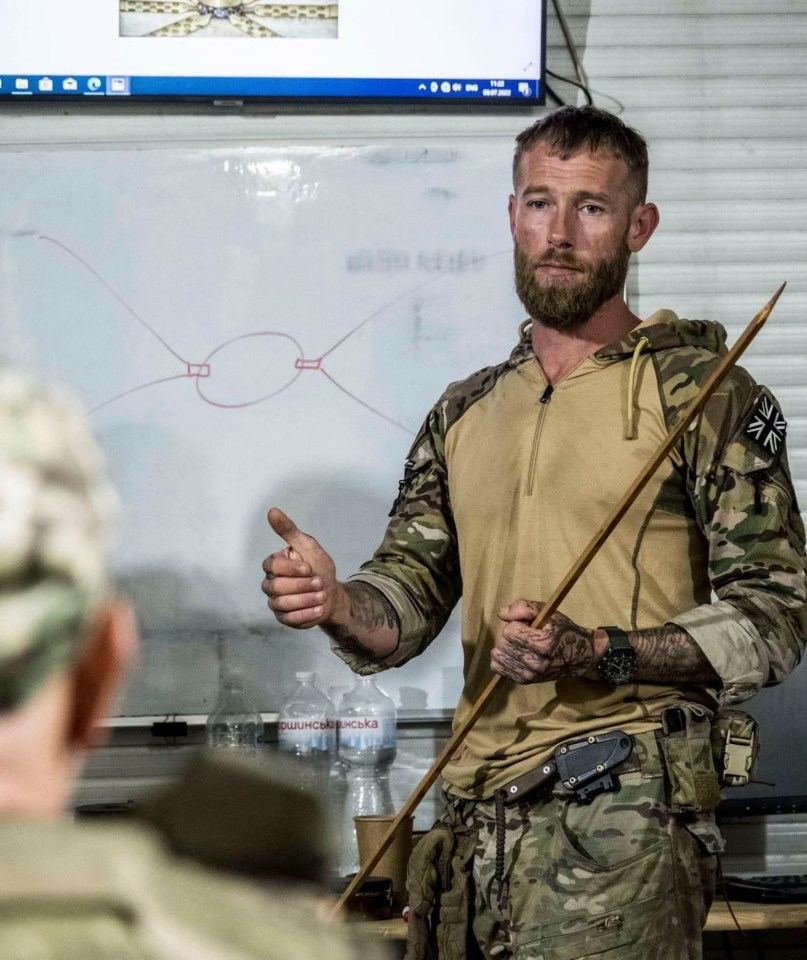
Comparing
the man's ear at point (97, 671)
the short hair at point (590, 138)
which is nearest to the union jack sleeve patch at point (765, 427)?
the short hair at point (590, 138)

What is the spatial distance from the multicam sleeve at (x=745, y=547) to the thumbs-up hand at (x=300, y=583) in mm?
449

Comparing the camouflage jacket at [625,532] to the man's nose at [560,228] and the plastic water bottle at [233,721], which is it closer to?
the man's nose at [560,228]

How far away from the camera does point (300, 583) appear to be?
177 centimetres

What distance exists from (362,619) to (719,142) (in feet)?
4.97

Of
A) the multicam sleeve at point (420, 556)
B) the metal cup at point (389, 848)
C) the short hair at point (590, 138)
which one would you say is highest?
the short hair at point (590, 138)

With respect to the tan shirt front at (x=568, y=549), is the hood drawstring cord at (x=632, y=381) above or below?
above

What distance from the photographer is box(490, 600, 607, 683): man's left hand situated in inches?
65.6

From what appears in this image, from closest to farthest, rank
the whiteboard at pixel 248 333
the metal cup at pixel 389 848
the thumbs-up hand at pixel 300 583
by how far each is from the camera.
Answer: the thumbs-up hand at pixel 300 583 → the metal cup at pixel 389 848 → the whiteboard at pixel 248 333

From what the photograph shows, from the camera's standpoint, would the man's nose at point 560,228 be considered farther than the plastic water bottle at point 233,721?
No

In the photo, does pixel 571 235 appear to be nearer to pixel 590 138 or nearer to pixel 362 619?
pixel 590 138

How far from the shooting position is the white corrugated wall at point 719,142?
113 inches

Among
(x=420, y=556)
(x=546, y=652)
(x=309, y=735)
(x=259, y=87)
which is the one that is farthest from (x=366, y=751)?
(x=259, y=87)

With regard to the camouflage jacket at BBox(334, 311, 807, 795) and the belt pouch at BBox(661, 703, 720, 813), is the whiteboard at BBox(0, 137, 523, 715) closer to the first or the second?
the camouflage jacket at BBox(334, 311, 807, 795)

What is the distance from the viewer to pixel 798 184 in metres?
2.90
